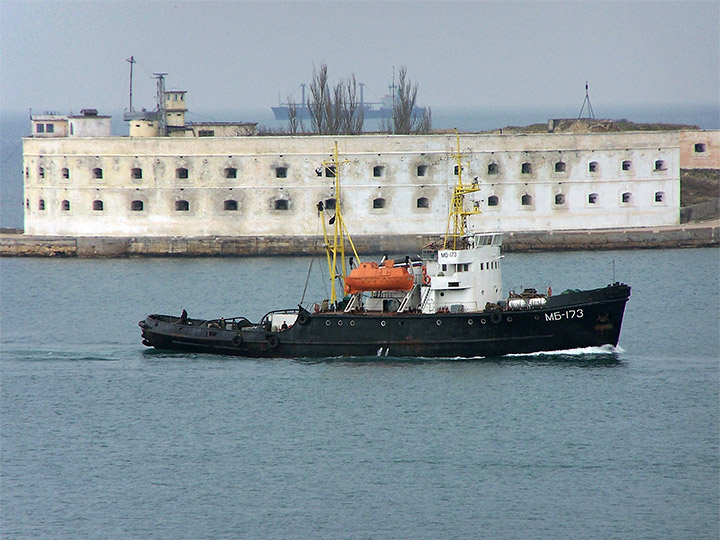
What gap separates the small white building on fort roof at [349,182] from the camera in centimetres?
6944

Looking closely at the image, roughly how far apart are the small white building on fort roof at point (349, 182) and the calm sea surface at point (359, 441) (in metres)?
19.9

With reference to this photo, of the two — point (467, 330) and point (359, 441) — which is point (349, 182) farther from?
point (359, 441)

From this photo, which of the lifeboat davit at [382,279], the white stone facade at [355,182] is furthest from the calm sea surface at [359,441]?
the white stone facade at [355,182]

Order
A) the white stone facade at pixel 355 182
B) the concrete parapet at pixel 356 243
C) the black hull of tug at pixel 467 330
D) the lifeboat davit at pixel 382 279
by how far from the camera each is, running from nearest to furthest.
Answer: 1. the black hull of tug at pixel 467 330
2. the lifeboat davit at pixel 382 279
3. the concrete parapet at pixel 356 243
4. the white stone facade at pixel 355 182

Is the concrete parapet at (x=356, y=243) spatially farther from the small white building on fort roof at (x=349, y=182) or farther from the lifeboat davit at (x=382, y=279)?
the lifeboat davit at (x=382, y=279)

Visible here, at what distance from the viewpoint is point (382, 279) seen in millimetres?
43000

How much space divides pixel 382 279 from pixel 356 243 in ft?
81.9

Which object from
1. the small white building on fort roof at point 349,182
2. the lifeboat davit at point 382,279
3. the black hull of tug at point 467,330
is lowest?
the black hull of tug at point 467,330

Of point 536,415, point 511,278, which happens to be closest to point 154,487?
point 536,415

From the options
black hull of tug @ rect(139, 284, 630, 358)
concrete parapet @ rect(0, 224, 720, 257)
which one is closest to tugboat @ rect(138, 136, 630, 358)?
black hull of tug @ rect(139, 284, 630, 358)

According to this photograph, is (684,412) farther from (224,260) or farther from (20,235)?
(20,235)

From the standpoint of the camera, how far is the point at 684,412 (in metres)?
37.2

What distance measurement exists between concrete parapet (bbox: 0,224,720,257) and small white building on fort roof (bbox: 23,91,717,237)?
124cm

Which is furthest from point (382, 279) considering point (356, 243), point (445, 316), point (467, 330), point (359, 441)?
point (356, 243)
